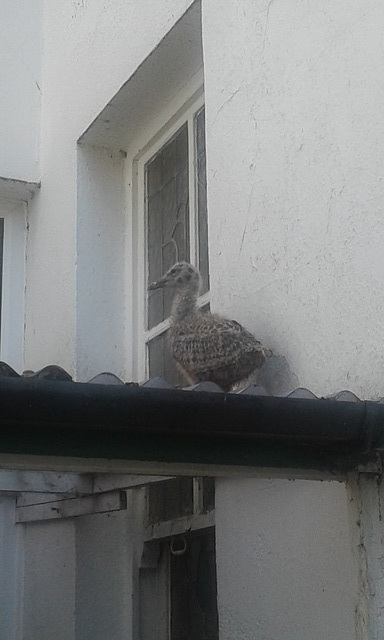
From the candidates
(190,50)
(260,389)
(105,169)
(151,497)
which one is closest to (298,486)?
(260,389)

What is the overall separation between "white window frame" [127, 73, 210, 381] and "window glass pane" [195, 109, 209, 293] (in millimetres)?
27

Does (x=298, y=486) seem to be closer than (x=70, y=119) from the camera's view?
Yes

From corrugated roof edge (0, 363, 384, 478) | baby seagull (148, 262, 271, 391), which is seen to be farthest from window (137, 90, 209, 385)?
corrugated roof edge (0, 363, 384, 478)

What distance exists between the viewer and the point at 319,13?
4227 millimetres

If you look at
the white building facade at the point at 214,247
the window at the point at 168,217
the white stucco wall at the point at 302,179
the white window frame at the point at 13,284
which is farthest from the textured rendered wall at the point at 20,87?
the white stucco wall at the point at 302,179

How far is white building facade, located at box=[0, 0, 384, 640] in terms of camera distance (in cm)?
380

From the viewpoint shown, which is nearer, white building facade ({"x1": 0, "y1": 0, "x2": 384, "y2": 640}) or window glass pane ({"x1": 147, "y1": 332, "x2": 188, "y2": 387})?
white building facade ({"x1": 0, "y1": 0, "x2": 384, "y2": 640})

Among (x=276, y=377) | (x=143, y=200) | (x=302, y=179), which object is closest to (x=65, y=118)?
(x=143, y=200)

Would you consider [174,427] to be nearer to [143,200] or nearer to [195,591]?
[195,591]

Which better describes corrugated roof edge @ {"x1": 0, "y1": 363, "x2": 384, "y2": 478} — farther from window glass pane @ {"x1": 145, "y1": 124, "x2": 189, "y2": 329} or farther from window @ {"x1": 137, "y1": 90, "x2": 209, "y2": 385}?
window glass pane @ {"x1": 145, "y1": 124, "x2": 189, "y2": 329}

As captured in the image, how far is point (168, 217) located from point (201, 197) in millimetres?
468

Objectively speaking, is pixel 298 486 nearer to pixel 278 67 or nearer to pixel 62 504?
pixel 278 67

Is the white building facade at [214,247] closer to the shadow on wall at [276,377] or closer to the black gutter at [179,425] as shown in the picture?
the shadow on wall at [276,377]

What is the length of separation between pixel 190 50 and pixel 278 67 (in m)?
1.42
